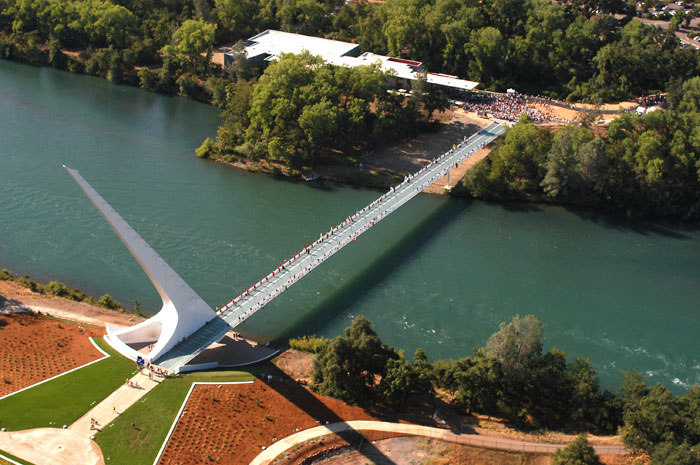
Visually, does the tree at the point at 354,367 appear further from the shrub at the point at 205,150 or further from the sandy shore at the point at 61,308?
the shrub at the point at 205,150

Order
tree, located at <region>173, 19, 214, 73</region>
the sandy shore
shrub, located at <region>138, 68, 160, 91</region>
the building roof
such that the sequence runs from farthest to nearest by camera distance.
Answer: shrub, located at <region>138, 68, 160, 91</region>
tree, located at <region>173, 19, 214, 73</region>
the building roof
the sandy shore

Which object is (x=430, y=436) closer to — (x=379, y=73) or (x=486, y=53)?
(x=379, y=73)

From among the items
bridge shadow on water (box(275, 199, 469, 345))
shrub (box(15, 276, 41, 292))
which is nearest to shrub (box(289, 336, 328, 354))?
bridge shadow on water (box(275, 199, 469, 345))

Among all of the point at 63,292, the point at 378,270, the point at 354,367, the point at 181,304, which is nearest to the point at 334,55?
the point at 378,270

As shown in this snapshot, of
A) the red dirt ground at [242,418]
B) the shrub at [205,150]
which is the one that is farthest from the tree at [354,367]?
the shrub at [205,150]

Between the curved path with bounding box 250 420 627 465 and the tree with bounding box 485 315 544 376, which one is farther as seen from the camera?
the tree with bounding box 485 315 544 376

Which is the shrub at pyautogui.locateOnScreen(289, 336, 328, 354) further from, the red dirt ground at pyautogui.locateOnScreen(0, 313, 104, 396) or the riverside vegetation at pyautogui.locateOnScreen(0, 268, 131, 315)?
the red dirt ground at pyautogui.locateOnScreen(0, 313, 104, 396)

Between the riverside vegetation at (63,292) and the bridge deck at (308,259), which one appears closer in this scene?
the bridge deck at (308,259)

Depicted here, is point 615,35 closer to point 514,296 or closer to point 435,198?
point 435,198
